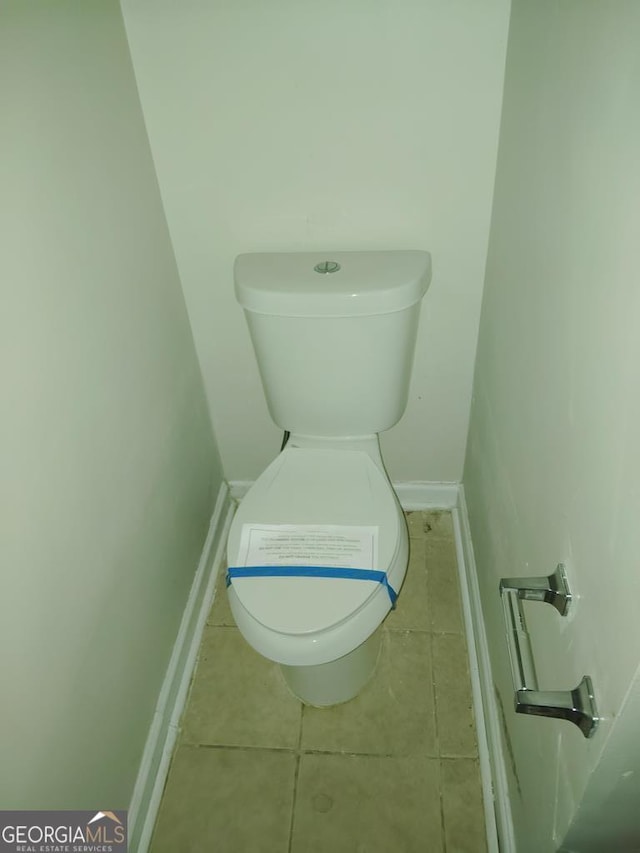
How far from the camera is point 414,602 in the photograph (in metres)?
1.52

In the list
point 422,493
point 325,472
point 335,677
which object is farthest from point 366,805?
point 422,493

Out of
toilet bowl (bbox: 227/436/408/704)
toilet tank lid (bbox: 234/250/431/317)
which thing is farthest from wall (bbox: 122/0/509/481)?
toilet bowl (bbox: 227/436/408/704)

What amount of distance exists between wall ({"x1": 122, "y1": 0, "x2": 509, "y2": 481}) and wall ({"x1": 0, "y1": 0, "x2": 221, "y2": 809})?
90 millimetres

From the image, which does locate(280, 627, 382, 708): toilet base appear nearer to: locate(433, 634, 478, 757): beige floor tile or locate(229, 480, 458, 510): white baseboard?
locate(433, 634, 478, 757): beige floor tile

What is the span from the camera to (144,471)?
115 cm

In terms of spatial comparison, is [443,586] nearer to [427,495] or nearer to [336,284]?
[427,495]

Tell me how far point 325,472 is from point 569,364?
2.19 feet

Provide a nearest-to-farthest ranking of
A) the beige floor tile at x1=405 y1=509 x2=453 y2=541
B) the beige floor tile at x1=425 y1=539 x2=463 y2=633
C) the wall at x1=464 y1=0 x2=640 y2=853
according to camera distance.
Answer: the wall at x1=464 y1=0 x2=640 y2=853 < the beige floor tile at x1=425 y1=539 x2=463 y2=633 < the beige floor tile at x1=405 y1=509 x2=453 y2=541

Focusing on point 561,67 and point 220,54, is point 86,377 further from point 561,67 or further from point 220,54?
point 561,67

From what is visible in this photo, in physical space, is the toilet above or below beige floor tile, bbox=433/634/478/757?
above

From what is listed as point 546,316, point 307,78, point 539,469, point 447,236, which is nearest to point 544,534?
point 539,469

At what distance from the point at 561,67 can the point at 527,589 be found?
2.20 ft

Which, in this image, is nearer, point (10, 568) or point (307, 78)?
point (10, 568)

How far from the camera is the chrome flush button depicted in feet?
3.82
